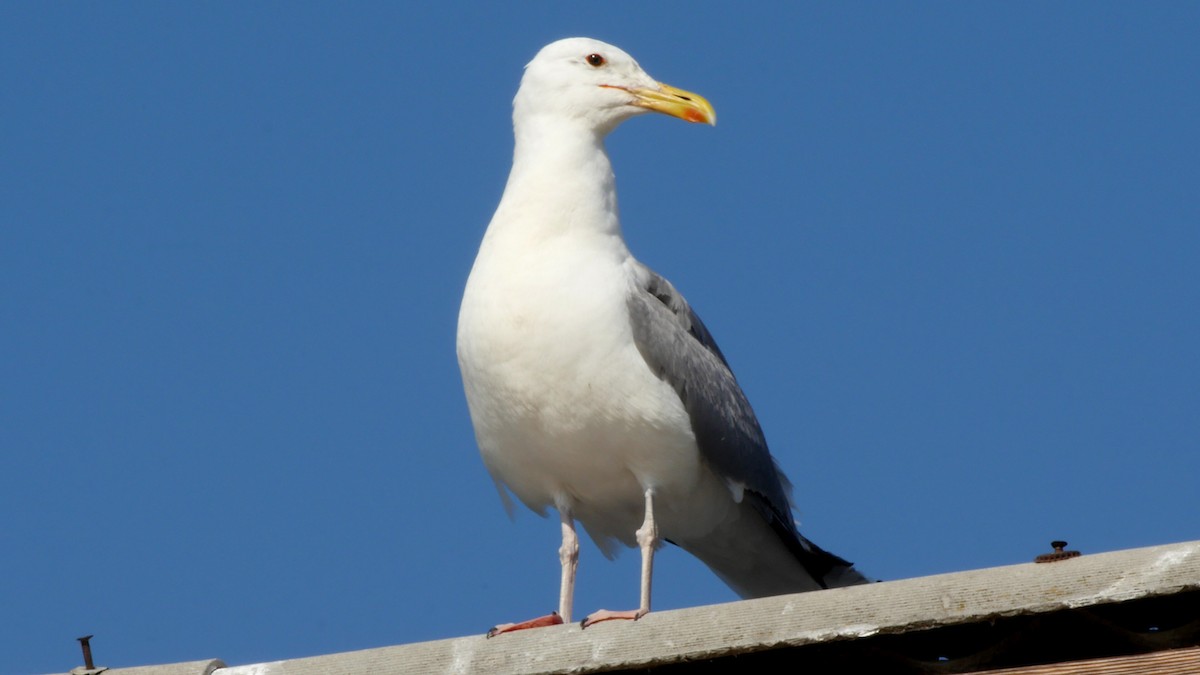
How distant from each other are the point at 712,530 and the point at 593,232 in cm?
166

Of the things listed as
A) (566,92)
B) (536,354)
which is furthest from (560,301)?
(566,92)

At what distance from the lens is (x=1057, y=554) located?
20.5 ft

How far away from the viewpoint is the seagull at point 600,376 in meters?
9.20

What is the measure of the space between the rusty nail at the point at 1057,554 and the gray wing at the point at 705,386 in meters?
3.36

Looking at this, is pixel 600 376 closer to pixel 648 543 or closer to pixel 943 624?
pixel 648 543

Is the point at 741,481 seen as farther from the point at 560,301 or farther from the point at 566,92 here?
the point at 566,92

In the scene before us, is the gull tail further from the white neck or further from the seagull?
the white neck

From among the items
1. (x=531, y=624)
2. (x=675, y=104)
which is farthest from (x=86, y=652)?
(x=675, y=104)

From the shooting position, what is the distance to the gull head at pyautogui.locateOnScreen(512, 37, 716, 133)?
10.2m

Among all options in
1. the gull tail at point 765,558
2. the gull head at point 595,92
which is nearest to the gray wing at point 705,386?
the gull tail at point 765,558

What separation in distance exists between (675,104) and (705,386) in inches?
61.1

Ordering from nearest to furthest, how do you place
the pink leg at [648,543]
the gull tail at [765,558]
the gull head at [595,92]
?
the pink leg at [648,543], the gull tail at [765,558], the gull head at [595,92]

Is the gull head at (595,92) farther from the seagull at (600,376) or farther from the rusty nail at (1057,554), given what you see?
the rusty nail at (1057,554)

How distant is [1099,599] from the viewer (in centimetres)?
588
